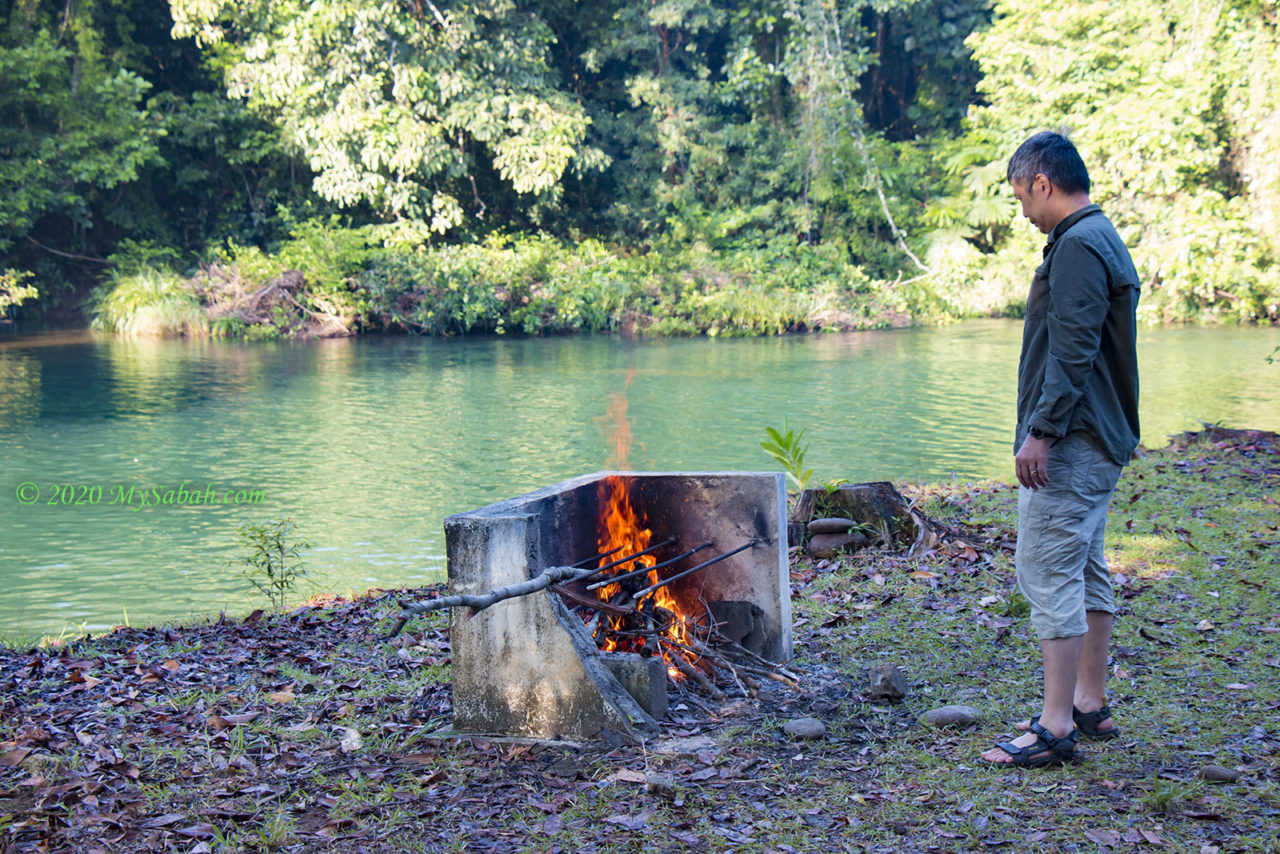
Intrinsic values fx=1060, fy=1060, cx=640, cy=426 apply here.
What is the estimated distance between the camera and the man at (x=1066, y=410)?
3277 mm

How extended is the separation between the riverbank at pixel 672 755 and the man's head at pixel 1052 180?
1780mm

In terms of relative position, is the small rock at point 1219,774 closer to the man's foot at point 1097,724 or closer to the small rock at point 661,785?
the man's foot at point 1097,724

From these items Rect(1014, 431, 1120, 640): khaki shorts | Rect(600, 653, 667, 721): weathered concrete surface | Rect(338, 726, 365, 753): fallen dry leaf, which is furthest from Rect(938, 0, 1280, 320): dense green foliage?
Rect(338, 726, 365, 753): fallen dry leaf

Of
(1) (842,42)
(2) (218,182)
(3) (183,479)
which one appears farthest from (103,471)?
(1) (842,42)

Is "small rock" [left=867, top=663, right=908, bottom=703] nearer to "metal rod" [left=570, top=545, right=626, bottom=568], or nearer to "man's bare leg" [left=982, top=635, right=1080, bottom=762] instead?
"man's bare leg" [left=982, top=635, right=1080, bottom=762]

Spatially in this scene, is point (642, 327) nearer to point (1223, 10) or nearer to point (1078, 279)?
point (1223, 10)

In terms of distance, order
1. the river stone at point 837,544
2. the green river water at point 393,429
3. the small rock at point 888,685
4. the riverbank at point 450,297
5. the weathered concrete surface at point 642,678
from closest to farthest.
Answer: the weathered concrete surface at point 642,678 < the small rock at point 888,685 < the river stone at point 837,544 < the green river water at point 393,429 < the riverbank at point 450,297

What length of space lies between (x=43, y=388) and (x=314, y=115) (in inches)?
472

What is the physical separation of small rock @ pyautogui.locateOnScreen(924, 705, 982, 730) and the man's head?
1722 mm

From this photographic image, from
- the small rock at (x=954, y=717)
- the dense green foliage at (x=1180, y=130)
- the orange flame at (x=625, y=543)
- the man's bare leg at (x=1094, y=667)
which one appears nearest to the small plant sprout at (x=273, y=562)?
the orange flame at (x=625, y=543)

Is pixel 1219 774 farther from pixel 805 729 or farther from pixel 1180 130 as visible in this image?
pixel 1180 130

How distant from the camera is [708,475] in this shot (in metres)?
4.75

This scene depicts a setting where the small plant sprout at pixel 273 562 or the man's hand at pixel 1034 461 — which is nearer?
the man's hand at pixel 1034 461

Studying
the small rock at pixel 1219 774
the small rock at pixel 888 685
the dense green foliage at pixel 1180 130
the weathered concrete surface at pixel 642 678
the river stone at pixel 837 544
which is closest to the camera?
the small rock at pixel 1219 774
